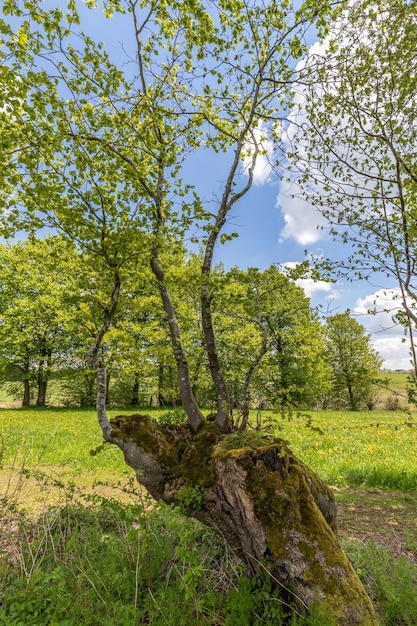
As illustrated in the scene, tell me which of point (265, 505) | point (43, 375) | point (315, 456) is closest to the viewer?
point (265, 505)

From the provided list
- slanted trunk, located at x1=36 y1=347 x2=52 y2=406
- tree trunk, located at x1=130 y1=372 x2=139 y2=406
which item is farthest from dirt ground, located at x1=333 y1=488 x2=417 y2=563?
slanted trunk, located at x1=36 y1=347 x2=52 y2=406

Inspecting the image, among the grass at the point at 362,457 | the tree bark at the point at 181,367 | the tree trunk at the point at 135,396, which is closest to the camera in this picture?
the tree bark at the point at 181,367

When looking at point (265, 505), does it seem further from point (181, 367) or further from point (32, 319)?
point (32, 319)

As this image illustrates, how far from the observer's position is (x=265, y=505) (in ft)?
10.3

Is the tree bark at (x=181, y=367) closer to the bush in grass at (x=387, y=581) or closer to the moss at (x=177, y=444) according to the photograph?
the moss at (x=177, y=444)

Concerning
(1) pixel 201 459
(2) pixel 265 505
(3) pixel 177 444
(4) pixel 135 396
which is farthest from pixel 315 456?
(4) pixel 135 396

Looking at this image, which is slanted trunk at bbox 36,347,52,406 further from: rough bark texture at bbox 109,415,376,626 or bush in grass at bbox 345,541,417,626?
bush in grass at bbox 345,541,417,626

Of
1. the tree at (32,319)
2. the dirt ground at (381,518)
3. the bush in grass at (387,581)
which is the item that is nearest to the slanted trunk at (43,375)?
the tree at (32,319)

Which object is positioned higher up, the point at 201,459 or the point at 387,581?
the point at 201,459

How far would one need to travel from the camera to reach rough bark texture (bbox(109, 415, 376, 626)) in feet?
9.61

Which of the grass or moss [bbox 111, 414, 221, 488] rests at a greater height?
moss [bbox 111, 414, 221, 488]

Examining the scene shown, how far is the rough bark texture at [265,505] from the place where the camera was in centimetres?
293

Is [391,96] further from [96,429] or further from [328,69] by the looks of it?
[96,429]

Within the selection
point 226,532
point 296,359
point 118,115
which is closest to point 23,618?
point 226,532
